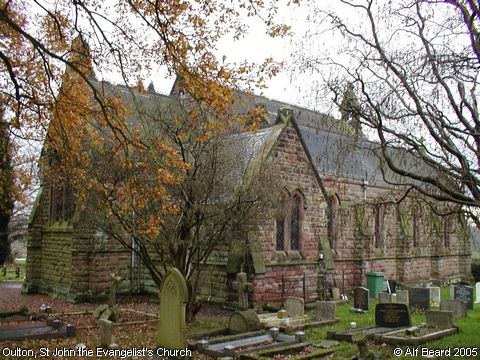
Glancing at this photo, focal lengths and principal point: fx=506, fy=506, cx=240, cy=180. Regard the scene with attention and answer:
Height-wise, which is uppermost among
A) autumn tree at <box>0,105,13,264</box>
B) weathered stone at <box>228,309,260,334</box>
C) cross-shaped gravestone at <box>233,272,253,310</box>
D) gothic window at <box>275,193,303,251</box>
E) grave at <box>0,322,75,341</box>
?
autumn tree at <box>0,105,13,264</box>

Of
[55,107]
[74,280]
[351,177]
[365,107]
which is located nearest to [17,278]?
[74,280]

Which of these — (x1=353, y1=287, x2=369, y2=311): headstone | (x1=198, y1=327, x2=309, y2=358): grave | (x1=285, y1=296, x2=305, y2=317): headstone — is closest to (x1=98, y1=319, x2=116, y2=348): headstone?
(x1=198, y1=327, x2=309, y2=358): grave

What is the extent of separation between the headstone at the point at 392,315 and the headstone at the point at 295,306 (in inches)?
92.6

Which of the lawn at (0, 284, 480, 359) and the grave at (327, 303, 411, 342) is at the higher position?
the grave at (327, 303, 411, 342)

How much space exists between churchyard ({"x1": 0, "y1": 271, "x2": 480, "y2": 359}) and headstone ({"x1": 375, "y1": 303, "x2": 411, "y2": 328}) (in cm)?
3

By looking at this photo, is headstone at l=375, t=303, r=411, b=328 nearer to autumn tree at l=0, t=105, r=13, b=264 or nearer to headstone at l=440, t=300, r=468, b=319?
headstone at l=440, t=300, r=468, b=319

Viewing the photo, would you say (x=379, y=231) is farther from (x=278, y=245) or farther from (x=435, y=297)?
(x=278, y=245)

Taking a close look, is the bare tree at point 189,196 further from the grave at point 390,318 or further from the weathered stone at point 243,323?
the grave at point 390,318

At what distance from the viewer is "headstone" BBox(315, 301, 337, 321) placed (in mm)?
15016

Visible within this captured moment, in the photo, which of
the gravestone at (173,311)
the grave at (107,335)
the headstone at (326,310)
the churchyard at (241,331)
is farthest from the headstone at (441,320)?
the grave at (107,335)

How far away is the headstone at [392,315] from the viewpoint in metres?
13.5

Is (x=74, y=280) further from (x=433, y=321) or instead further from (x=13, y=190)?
(x=433, y=321)

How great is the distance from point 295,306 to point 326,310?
93cm

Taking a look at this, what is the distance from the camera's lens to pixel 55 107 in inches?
388
